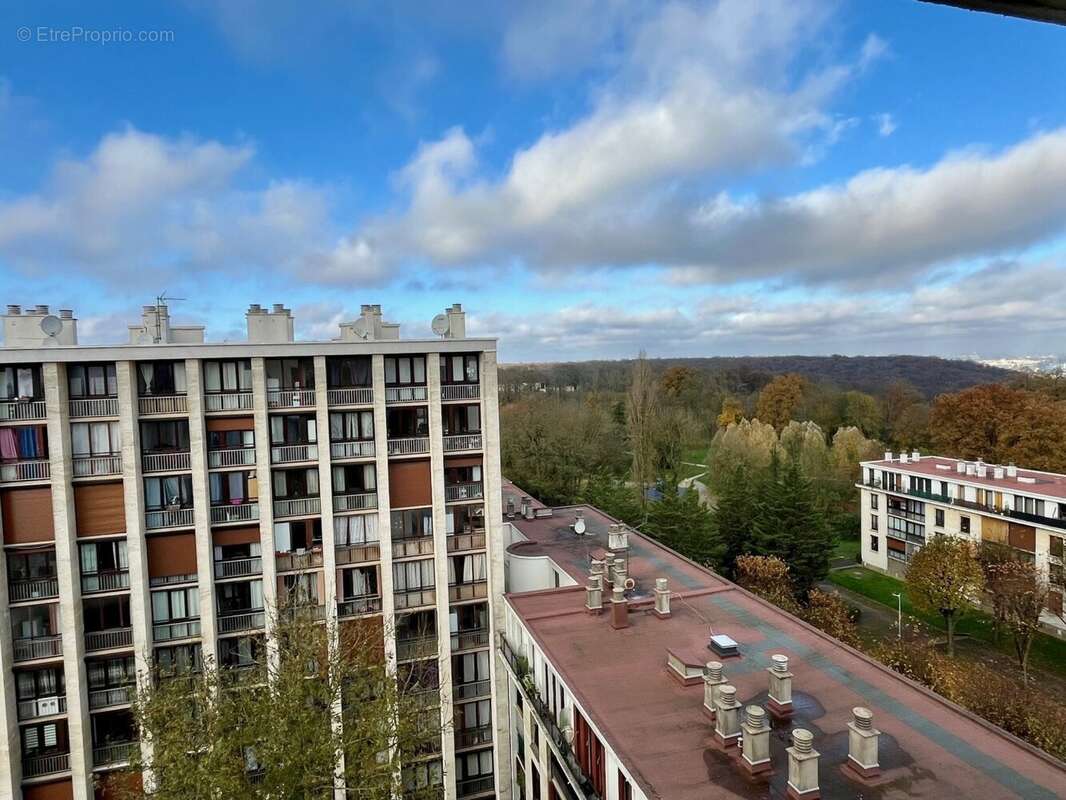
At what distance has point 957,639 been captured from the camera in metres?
31.3

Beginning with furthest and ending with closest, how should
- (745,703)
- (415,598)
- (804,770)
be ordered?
(415,598) < (745,703) < (804,770)

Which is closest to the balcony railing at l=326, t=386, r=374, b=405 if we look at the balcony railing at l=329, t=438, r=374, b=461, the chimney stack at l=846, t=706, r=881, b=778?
the balcony railing at l=329, t=438, r=374, b=461

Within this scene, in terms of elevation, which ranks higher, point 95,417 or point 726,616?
point 95,417

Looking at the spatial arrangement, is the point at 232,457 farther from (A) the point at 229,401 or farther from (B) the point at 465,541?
(B) the point at 465,541

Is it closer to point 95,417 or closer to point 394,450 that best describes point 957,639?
point 394,450

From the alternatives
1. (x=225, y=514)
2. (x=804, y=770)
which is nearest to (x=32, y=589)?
(x=225, y=514)

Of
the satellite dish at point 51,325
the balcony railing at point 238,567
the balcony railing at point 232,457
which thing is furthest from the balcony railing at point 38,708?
→ the satellite dish at point 51,325

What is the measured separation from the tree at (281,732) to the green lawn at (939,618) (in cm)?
2903

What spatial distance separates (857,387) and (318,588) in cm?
7633

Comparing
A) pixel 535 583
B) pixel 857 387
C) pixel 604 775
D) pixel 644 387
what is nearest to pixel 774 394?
pixel 857 387

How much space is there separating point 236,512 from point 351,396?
16.3 ft

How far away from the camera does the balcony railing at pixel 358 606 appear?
20391mm

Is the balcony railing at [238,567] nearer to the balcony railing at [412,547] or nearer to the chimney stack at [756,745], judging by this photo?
the balcony railing at [412,547]

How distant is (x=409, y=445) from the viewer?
20906 mm
